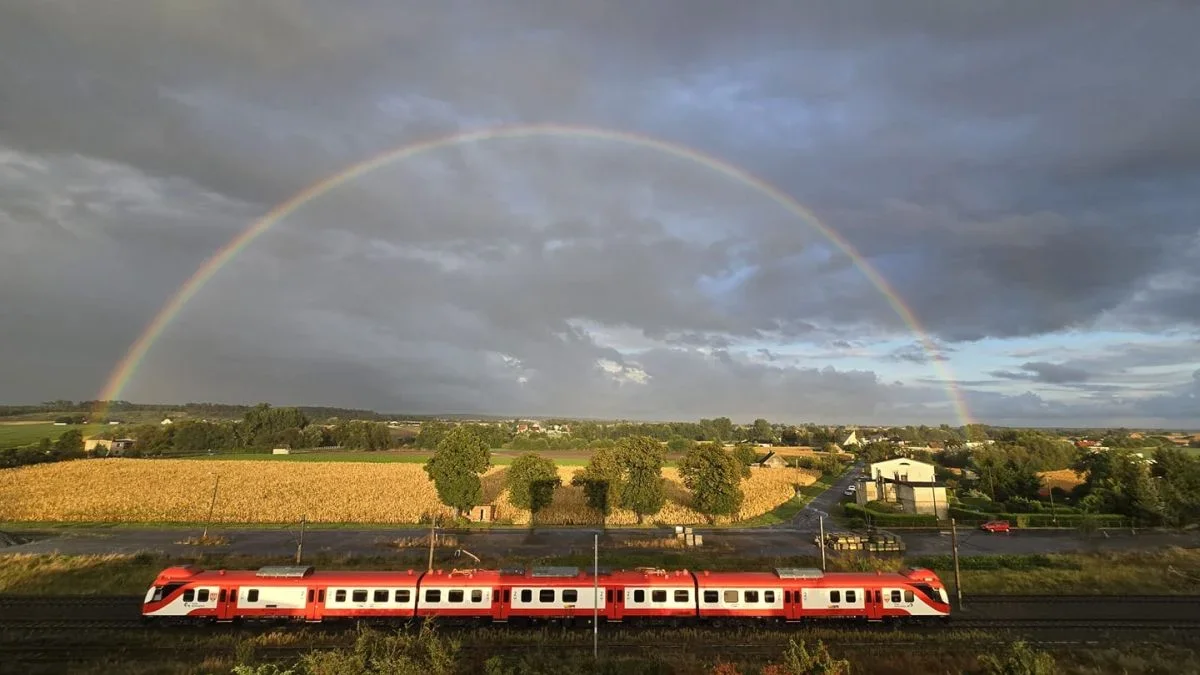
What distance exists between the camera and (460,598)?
81.1ft

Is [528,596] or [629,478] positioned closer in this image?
[528,596]

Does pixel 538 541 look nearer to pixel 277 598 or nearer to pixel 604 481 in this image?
pixel 604 481

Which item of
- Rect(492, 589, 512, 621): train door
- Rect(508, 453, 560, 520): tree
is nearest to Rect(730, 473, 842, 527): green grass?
Rect(508, 453, 560, 520): tree

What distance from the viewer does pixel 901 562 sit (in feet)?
123

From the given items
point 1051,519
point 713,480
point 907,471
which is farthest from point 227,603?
point 1051,519

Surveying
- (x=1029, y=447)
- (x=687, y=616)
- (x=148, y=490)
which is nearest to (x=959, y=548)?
(x=687, y=616)

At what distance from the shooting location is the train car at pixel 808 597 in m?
25.0

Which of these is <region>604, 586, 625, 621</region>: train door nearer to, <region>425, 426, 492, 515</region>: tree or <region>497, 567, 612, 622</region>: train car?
<region>497, 567, 612, 622</region>: train car

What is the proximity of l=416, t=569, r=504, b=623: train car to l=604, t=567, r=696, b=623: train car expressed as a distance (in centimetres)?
485

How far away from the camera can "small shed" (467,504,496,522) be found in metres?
52.7

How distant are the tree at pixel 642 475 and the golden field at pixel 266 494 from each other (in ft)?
14.8

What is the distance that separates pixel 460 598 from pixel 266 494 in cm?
5158

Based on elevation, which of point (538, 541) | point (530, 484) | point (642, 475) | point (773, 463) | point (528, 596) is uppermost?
point (642, 475)

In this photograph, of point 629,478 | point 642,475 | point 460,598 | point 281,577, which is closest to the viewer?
point 281,577
